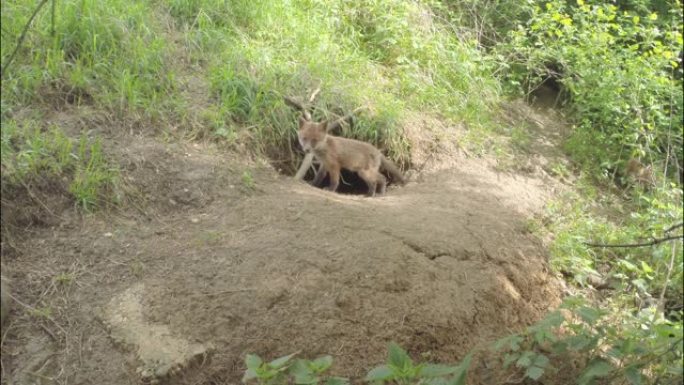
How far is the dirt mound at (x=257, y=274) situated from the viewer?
357cm

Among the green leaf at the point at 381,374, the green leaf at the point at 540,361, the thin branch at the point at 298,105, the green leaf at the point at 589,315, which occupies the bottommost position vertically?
the green leaf at the point at 540,361

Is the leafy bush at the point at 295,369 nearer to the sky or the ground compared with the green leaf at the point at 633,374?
nearer to the ground

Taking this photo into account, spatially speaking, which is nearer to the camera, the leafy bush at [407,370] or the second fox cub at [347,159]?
the leafy bush at [407,370]

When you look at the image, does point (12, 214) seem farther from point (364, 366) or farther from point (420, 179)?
point (420, 179)

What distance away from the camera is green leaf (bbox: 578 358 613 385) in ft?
11.6

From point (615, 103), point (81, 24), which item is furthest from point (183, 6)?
point (615, 103)

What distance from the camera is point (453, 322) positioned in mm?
4129

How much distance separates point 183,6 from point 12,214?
3.35 metres

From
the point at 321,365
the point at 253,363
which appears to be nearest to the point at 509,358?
the point at 321,365

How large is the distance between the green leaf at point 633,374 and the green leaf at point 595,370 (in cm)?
12

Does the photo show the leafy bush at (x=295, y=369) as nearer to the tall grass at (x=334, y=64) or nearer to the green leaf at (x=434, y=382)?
the green leaf at (x=434, y=382)

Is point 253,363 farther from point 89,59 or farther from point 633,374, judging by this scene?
point 89,59

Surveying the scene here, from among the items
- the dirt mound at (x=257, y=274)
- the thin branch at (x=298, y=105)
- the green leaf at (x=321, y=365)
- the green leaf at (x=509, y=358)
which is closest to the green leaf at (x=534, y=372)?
the green leaf at (x=509, y=358)

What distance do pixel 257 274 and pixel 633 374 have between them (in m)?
2.32
